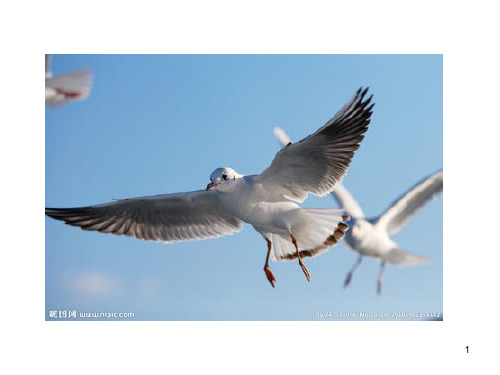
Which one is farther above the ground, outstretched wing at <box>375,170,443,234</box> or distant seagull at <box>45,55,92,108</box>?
distant seagull at <box>45,55,92,108</box>

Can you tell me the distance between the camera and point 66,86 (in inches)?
212

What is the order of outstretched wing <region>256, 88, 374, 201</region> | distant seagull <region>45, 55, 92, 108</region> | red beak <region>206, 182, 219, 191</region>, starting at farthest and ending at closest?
distant seagull <region>45, 55, 92, 108</region>
red beak <region>206, 182, 219, 191</region>
outstretched wing <region>256, 88, 374, 201</region>

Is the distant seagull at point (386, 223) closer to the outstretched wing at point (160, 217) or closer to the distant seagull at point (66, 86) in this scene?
the outstretched wing at point (160, 217)

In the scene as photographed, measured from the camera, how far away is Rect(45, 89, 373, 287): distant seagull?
176 inches

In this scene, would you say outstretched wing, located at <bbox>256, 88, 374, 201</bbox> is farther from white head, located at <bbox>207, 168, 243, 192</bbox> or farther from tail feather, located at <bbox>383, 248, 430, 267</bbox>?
tail feather, located at <bbox>383, 248, 430, 267</bbox>

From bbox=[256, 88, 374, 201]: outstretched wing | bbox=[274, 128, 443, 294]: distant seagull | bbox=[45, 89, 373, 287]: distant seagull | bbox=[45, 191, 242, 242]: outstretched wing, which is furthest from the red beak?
bbox=[274, 128, 443, 294]: distant seagull

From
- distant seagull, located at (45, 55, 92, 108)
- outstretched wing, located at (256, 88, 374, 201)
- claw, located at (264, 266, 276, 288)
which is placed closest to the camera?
outstretched wing, located at (256, 88, 374, 201)

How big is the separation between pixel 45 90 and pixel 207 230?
1.45 m

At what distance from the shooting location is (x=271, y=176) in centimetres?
466

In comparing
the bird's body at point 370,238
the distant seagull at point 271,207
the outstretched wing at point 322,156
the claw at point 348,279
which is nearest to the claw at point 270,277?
the distant seagull at point 271,207

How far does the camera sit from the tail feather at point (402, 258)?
22.6ft

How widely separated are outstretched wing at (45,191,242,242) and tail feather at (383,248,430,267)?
2.17 m

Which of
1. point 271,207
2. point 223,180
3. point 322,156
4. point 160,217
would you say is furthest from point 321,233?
point 160,217

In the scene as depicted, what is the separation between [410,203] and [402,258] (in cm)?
57
